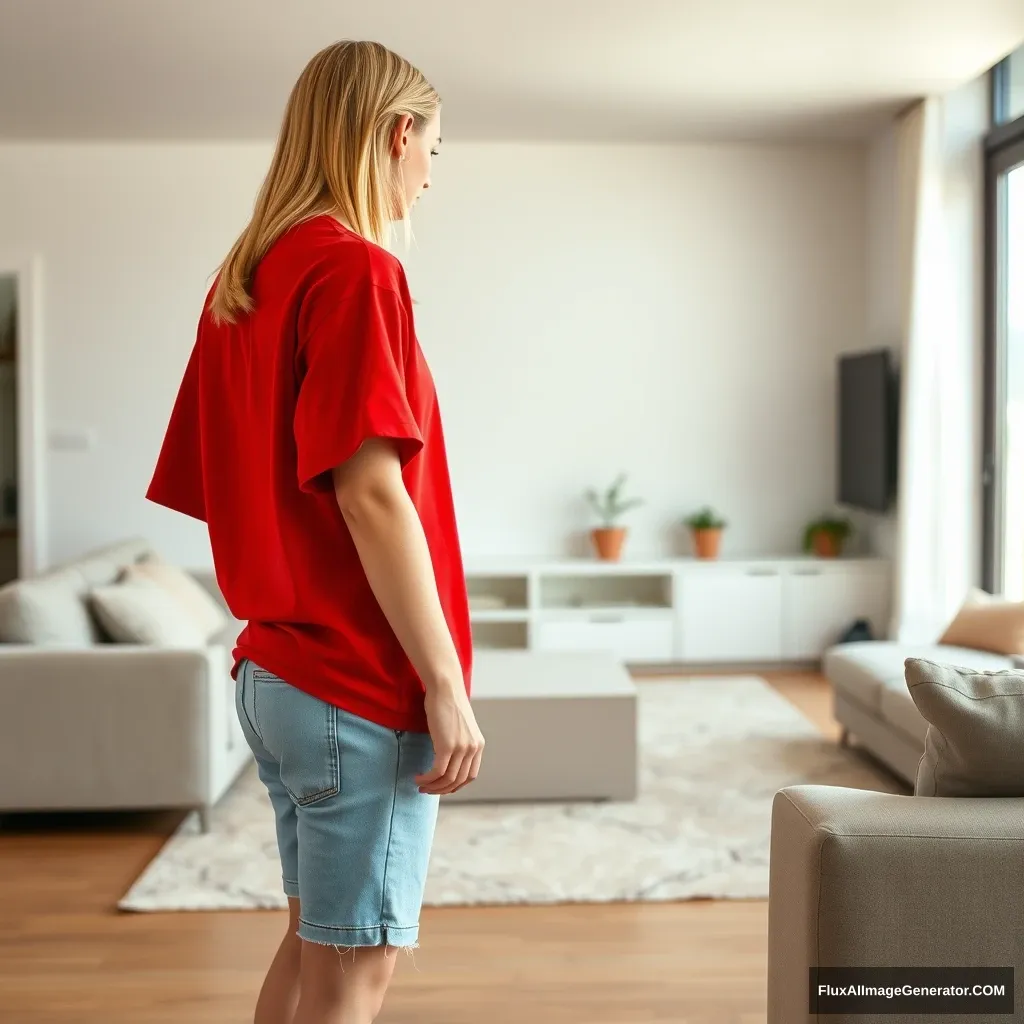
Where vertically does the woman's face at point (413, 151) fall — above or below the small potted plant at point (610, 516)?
above

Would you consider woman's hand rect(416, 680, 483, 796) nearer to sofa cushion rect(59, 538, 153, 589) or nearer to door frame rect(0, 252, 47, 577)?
sofa cushion rect(59, 538, 153, 589)

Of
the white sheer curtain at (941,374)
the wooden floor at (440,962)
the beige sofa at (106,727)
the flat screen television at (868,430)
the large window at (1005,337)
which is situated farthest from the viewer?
the flat screen television at (868,430)

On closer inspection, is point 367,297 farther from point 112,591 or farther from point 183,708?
point 112,591

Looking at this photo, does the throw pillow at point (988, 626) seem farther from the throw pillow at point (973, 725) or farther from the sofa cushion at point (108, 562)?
the sofa cushion at point (108, 562)

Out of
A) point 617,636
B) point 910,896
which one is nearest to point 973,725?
point 910,896

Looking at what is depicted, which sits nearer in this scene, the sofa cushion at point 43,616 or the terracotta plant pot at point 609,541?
the sofa cushion at point 43,616

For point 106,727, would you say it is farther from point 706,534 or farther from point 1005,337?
point 1005,337

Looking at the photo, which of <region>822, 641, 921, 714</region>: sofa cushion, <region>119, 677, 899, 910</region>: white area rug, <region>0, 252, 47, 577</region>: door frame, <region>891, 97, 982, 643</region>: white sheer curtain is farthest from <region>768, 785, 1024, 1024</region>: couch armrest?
<region>0, 252, 47, 577</region>: door frame

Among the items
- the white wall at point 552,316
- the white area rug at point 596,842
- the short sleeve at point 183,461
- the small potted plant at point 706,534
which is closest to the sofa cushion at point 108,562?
the white area rug at point 596,842

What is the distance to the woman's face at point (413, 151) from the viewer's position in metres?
1.25

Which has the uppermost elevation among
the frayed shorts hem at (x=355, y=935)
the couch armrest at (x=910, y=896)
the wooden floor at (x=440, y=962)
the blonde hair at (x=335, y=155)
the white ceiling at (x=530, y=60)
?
the white ceiling at (x=530, y=60)

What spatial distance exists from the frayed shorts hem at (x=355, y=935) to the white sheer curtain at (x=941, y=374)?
482 cm

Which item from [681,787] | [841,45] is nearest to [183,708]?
[681,787]

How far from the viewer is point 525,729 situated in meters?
3.72
